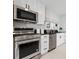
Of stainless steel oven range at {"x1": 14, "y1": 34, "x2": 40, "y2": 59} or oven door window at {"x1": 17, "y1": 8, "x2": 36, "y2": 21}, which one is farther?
oven door window at {"x1": 17, "y1": 8, "x2": 36, "y2": 21}

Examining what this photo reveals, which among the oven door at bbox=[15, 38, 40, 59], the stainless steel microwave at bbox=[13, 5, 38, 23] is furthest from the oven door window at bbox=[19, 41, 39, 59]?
the stainless steel microwave at bbox=[13, 5, 38, 23]

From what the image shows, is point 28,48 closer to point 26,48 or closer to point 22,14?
point 26,48

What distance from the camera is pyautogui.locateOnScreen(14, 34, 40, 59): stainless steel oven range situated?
206 cm

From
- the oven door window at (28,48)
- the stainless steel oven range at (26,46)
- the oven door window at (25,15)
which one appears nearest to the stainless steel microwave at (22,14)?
the oven door window at (25,15)

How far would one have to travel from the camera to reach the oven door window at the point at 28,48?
2242 millimetres

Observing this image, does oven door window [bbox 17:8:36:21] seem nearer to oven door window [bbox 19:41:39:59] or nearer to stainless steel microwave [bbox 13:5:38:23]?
stainless steel microwave [bbox 13:5:38:23]

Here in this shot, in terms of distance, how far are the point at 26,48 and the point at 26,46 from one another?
0.16 ft

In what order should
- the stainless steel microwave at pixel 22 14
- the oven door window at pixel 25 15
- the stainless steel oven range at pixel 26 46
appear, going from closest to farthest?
the stainless steel oven range at pixel 26 46 → the stainless steel microwave at pixel 22 14 → the oven door window at pixel 25 15

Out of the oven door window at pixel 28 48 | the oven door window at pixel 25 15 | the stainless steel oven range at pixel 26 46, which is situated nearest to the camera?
the stainless steel oven range at pixel 26 46

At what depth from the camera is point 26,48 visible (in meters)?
2.47

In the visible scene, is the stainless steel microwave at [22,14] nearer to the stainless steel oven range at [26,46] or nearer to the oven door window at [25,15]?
the oven door window at [25,15]
